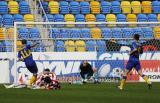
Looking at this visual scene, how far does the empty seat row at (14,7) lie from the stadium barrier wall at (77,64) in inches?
264

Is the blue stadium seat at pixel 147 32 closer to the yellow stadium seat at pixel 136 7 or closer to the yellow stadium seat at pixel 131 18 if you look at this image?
the yellow stadium seat at pixel 131 18

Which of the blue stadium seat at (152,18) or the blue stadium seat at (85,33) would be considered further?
the blue stadium seat at (152,18)

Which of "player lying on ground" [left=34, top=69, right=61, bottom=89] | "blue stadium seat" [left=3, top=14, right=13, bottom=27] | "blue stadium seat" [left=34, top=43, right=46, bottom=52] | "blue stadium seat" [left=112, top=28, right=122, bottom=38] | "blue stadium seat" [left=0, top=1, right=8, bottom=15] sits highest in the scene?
"blue stadium seat" [left=0, top=1, right=8, bottom=15]

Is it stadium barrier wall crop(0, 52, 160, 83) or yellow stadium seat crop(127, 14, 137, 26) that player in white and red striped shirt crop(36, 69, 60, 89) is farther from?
yellow stadium seat crop(127, 14, 137, 26)

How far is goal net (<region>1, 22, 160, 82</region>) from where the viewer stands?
30.2 meters

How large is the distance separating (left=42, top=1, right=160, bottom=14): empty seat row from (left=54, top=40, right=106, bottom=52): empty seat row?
280 inches

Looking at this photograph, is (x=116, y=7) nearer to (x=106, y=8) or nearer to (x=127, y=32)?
(x=106, y=8)

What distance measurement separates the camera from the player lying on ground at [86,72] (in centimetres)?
2983

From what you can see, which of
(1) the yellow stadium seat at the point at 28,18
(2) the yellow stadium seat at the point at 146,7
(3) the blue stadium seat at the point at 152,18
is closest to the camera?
(1) the yellow stadium seat at the point at 28,18

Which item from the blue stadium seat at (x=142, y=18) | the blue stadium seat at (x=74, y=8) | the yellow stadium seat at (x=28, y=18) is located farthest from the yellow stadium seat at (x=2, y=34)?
the blue stadium seat at (x=142, y=18)

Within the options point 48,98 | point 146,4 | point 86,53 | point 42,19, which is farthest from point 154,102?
point 146,4

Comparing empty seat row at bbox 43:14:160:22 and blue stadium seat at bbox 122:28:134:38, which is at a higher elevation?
empty seat row at bbox 43:14:160:22

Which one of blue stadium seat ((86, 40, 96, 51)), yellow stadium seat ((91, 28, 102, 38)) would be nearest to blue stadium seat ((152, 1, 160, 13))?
yellow stadium seat ((91, 28, 102, 38))

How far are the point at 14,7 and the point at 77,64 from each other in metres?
7.54
